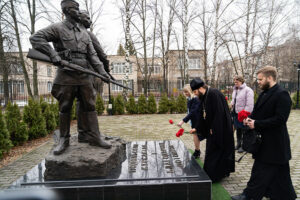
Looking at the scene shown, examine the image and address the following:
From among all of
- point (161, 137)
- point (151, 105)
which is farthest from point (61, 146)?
point (151, 105)

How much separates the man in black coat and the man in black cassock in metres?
0.76

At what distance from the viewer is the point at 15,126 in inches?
259

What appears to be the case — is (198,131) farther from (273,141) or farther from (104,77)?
(104,77)

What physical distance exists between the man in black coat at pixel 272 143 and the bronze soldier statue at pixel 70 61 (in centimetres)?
257

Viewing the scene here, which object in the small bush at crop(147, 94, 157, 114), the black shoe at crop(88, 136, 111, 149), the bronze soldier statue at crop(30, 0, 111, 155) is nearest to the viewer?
the bronze soldier statue at crop(30, 0, 111, 155)

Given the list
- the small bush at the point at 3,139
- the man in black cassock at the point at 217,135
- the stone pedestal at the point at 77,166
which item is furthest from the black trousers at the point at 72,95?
the small bush at the point at 3,139

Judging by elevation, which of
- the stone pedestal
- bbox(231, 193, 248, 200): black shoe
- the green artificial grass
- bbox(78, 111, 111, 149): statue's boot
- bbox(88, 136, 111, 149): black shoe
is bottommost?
the green artificial grass

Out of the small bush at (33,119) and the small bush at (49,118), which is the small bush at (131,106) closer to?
the small bush at (49,118)

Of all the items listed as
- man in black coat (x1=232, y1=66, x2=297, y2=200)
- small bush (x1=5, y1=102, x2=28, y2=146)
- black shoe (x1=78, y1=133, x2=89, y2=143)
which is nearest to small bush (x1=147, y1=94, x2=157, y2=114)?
small bush (x1=5, y1=102, x2=28, y2=146)

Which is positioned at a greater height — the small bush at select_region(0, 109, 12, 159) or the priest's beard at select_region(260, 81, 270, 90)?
the priest's beard at select_region(260, 81, 270, 90)

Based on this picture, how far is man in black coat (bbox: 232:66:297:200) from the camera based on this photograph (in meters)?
2.78

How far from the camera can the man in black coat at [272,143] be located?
9.12 feet

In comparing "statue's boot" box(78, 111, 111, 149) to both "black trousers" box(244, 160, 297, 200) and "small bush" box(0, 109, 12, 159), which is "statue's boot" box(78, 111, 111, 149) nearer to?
"black trousers" box(244, 160, 297, 200)

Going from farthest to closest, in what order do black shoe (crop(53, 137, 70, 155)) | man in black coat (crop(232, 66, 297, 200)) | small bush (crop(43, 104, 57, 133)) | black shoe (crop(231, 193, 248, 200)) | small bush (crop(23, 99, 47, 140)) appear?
1. small bush (crop(43, 104, 57, 133))
2. small bush (crop(23, 99, 47, 140))
3. black shoe (crop(53, 137, 70, 155))
4. black shoe (crop(231, 193, 248, 200))
5. man in black coat (crop(232, 66, 297, 200))
